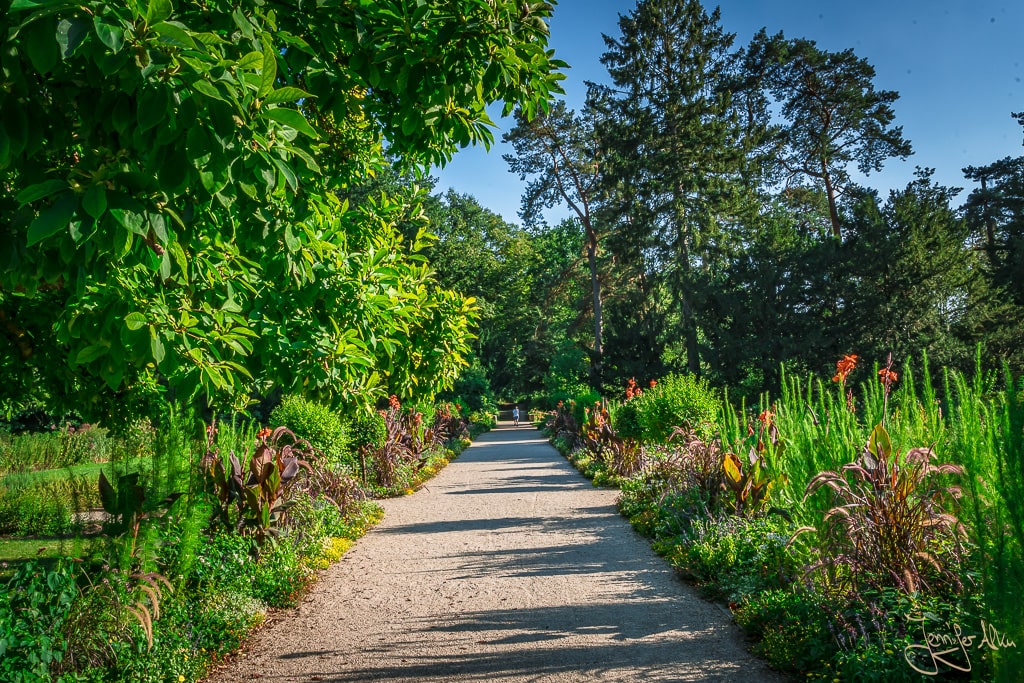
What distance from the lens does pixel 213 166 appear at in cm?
188

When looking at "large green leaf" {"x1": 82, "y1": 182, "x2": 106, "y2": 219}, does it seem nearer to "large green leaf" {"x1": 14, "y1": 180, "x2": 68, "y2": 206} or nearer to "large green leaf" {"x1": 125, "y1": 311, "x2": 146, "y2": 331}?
"large green leaf" {"x1": 14, "y1": 180, "x2": 68, "y2": 206}

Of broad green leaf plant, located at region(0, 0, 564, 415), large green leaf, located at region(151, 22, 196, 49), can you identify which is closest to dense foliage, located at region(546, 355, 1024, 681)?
broad green leaf plant, located at region(0, 0, 564, 415)

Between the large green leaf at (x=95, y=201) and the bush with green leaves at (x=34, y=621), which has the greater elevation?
the large green leaf at (x=95, y=201)

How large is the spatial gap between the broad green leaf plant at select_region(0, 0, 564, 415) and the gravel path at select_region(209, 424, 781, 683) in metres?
1.75

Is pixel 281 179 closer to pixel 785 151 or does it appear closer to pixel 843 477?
pixel 843 477

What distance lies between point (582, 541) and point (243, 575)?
3.93 m

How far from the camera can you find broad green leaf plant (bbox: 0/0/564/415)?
1.80 metres

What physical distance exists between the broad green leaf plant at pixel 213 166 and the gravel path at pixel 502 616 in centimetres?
175

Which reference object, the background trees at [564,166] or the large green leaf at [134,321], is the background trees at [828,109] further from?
the large green leaf at [134,321]

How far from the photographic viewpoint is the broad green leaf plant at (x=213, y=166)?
180 cm

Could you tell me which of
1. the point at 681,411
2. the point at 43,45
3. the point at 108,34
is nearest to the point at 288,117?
the point at 108,34

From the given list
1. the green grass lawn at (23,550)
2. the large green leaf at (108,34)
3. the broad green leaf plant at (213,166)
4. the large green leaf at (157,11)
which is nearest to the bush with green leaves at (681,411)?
the broad green leaf plant at (213,166)

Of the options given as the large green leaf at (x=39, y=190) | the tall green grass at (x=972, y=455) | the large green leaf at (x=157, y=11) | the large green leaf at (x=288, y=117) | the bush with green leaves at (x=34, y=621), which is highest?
the large green leaf at (x=157, y=11)

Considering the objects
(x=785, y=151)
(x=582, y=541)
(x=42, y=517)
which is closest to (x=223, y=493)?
(x=582, y=541)
